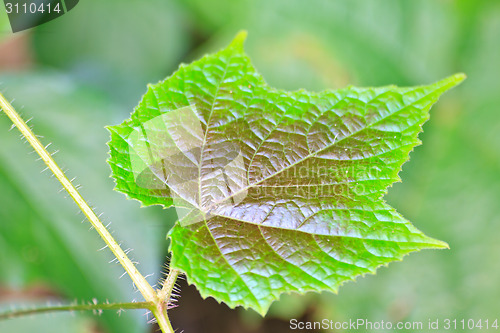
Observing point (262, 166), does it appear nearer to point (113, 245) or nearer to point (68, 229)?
point (113, 245)

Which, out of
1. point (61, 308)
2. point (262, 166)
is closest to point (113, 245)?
point (61, 308)

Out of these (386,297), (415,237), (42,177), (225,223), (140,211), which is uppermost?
(42,177)

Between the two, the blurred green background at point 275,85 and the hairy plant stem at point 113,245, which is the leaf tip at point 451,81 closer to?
the hairy plant stem at point 113,245

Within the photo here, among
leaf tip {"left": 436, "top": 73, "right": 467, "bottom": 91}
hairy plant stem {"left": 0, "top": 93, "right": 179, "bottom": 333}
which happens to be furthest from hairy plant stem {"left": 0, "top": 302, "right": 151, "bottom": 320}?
leaf tip {"left": 436, "top": 73, "right": 467, "bottom": 91}

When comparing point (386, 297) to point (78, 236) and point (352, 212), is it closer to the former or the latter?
point (78, 236)

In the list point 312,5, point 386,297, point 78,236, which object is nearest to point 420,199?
point 386,297

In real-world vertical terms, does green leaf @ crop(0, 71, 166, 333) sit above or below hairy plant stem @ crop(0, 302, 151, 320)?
above

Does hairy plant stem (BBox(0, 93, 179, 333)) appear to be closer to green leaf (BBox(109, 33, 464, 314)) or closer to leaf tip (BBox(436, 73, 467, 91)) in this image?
green leaf (BBox(109, 33, 464, 314))
